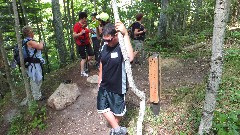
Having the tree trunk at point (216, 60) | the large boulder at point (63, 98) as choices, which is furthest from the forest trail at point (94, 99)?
the tree trunk at point (216, 60)

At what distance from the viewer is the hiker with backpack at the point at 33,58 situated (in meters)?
6.17

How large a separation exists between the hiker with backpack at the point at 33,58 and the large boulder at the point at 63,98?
69cm

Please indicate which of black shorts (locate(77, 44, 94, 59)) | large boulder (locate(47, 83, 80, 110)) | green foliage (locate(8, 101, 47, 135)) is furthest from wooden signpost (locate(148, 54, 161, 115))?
black shorts (locate(77, 44, 94, 59))

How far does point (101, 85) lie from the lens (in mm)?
4535

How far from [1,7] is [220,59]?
43.9ft

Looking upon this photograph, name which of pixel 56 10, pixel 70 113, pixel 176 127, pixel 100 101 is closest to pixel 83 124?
pixel 70 113

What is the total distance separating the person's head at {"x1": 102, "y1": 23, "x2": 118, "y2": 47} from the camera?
13.0 ft

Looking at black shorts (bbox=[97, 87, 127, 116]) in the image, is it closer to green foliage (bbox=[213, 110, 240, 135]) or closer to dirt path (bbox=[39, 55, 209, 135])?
dirt path (bbox=[39, 55, 209, 135])

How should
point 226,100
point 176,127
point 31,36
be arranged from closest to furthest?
point 176,127 → point 226,100 → point 31,36

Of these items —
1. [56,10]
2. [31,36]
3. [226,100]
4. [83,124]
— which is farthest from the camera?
[56,10]

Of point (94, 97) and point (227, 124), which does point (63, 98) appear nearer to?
point (94, 97)

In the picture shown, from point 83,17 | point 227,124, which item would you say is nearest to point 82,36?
point 83,17

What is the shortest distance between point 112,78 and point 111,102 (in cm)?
51

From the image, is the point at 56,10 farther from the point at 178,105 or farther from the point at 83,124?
the point at 178,105
